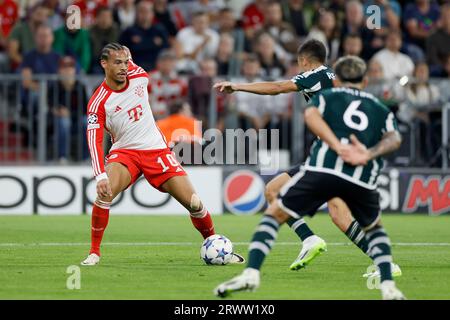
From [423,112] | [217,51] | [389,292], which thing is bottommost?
[389,292]

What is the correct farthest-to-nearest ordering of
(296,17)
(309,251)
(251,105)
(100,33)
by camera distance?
(296,17)
(100,33)
(251,105)
(309,251)

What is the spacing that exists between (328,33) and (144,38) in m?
3.79

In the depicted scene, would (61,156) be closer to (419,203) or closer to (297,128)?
(297,128)

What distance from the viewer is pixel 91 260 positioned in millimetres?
12188

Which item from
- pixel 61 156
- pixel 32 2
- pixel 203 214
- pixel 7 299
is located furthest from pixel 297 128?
pixel 7 299

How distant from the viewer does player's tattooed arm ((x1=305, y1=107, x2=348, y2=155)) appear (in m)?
9.20

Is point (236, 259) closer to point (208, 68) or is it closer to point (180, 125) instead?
point (180, 125)

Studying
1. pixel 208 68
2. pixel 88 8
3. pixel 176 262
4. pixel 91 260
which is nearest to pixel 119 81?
pixel 91 260

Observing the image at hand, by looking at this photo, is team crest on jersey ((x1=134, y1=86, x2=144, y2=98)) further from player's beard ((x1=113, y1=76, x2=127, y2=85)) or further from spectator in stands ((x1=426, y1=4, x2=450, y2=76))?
spectator in stands ((x1=426, y1=4, x2=450, y2=76))

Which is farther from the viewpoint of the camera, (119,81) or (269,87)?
(119,81)

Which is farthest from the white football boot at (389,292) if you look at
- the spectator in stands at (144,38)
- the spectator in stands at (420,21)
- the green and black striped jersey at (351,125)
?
the spectator in stands at (420,21)

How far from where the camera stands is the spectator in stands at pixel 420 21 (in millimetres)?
23578

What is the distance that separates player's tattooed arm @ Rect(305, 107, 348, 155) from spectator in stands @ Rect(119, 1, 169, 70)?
12710 millimetres

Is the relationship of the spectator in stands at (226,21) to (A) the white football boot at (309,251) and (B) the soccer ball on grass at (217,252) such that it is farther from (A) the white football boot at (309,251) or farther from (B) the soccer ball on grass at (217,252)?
(A) the white football boot at (309,251)
